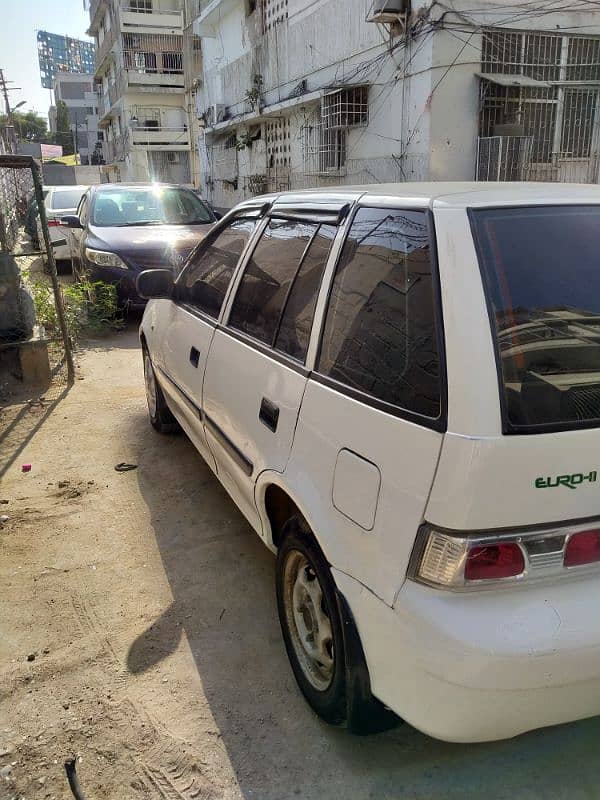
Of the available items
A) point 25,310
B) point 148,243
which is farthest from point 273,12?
point 25,310

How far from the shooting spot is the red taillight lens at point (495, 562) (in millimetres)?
1565

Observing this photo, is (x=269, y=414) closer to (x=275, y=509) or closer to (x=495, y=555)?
(x=275, y=509)

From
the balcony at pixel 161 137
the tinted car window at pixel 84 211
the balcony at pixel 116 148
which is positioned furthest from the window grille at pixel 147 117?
the tinted car window at pixel 84 211

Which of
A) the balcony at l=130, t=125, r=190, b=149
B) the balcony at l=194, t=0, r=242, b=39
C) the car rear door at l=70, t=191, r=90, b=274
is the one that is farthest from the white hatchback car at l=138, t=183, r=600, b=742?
the balcony at l=130, t=125, r=190, b=149

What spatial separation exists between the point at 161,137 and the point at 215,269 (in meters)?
36.4

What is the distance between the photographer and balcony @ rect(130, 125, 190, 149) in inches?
1395

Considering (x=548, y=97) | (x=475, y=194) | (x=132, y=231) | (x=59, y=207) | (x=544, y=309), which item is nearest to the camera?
(x=544, y=309)

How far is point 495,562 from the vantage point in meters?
1.58

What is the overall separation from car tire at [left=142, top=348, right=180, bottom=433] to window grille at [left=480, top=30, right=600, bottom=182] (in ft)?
28.9

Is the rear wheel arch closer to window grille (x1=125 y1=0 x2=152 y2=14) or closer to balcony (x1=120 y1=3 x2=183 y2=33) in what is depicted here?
balcony (x1=120 y1=3 x2=183 y2=33)

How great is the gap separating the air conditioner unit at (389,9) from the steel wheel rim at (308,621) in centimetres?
1112

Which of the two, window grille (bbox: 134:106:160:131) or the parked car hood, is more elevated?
window grille (bbox: 134:106:160:131)

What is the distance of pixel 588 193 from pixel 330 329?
0.93 m

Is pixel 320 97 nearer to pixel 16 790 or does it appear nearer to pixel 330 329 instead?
pixel 330 329
